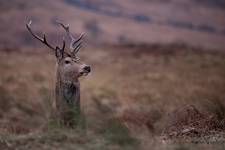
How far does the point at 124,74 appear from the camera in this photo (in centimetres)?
3381

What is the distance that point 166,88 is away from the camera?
27.3m

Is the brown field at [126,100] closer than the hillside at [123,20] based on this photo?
Yes

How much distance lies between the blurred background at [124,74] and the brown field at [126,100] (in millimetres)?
25

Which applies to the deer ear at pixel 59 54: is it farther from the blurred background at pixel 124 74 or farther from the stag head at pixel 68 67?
the blurred background at pixel 124 74

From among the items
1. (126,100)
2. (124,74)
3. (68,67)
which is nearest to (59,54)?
(68,67)

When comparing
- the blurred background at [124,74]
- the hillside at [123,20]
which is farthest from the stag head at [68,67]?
the hillside at [123,20]

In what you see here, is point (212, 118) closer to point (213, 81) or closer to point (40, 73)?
point (213, 81)

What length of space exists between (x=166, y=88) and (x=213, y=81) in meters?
2.62

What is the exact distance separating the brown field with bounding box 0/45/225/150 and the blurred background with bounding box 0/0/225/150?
0.08 feet

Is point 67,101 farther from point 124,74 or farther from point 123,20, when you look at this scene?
point 123,20

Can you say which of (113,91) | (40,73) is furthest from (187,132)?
(40,73)

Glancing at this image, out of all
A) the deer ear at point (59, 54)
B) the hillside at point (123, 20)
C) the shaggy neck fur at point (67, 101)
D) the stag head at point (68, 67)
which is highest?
the hillside at point (123, 20)

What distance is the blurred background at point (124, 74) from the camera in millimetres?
9773

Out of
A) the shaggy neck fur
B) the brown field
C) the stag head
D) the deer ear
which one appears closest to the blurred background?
the brown field
